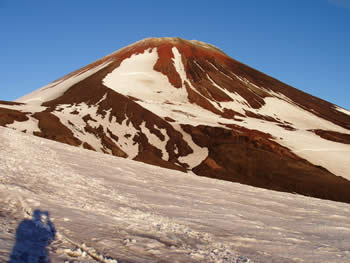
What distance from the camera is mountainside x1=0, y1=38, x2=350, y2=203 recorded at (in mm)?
36344

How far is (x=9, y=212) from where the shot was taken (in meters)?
4.98

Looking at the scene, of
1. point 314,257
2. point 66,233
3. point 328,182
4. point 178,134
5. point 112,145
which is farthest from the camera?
point 178,134

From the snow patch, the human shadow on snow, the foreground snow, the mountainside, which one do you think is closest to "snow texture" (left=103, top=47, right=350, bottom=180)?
the mountainside

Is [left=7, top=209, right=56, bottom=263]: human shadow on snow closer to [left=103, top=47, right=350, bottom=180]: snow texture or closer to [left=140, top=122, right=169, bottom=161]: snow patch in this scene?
[left=140, top=122, right=169, bottom=161]: snow patch

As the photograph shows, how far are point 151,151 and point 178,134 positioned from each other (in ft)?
22.1

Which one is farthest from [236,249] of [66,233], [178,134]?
[178,134]

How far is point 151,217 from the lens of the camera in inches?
243

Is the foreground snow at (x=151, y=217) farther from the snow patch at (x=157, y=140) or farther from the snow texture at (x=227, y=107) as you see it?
the snow texture at (x=227, y=107)

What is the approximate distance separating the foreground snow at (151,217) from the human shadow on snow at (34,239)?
3.3 inches

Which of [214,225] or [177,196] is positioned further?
[177,196]

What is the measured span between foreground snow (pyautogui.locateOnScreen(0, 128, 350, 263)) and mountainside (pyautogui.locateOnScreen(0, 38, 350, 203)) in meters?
24.3

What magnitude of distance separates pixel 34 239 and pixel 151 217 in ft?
8.04

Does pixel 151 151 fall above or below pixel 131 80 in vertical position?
below

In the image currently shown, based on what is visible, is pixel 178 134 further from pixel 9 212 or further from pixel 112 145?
pixel 9 212
